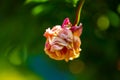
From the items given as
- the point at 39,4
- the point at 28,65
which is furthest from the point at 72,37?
the point at 28,65

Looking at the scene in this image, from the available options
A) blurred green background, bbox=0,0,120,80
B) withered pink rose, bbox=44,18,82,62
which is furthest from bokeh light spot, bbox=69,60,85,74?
withered pink rose, bbox=44,18,82,62

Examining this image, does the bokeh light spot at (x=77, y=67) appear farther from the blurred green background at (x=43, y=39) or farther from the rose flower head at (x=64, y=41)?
the rose flower head at (x=64, y=41)

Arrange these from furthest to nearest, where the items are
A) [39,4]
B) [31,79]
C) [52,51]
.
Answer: [31,79] < [39,4] < [52,51]

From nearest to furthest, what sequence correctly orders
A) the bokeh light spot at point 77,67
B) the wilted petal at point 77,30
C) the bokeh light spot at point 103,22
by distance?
the wilted petal at point 77,30 → the bokeh light spot at point 103,22 → the bokeh light spot at point 77,67

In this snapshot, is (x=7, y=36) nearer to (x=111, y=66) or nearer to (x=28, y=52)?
(x=28, y=52)

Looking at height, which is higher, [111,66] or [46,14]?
[46,14]

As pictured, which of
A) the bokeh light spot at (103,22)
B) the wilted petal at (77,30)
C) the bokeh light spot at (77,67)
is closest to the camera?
the wilted petal at (77,30)

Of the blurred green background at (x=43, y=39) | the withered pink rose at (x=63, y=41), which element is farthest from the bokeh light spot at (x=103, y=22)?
the withered pink rose at (x=63, y=41)

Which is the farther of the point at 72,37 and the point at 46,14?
the point at 46,14
